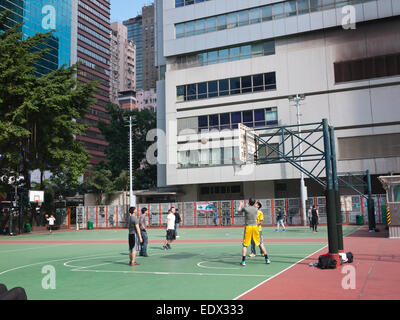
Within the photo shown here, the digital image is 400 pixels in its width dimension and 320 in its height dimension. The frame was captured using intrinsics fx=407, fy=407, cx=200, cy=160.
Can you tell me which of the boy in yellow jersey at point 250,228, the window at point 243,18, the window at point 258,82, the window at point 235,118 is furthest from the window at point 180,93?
the boy in yellow jersey at point 250,228

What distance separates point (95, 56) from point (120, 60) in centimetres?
3891

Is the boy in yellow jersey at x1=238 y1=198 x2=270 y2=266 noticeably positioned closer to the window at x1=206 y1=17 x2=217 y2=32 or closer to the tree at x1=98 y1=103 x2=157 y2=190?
the window at x1=206 y1=17 x2=217 y2=32

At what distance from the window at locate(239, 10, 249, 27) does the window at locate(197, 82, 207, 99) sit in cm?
814

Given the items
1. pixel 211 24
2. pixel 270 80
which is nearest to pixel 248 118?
pixel 270 80

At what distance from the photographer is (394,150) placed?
131 feet

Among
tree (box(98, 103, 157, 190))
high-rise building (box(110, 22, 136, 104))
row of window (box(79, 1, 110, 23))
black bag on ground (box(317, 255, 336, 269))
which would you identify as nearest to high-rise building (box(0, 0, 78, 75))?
row of window (box(79, 1, 110, 23))

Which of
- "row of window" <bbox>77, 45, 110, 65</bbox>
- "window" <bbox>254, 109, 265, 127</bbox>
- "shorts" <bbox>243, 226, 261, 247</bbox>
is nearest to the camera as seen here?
"shorts" <bbox>243, 226, 261, 247</bbox>

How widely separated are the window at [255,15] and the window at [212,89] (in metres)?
8.23

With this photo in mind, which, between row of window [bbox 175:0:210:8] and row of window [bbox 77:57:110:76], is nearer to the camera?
row of window [bbox 175:0:210:8]

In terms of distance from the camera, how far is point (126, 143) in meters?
63.8

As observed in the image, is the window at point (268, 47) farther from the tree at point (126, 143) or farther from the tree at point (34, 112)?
the tree at point (126, 143)

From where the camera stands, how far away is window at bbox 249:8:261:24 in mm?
46594

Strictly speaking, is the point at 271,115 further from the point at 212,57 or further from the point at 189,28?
the point at 189,28
